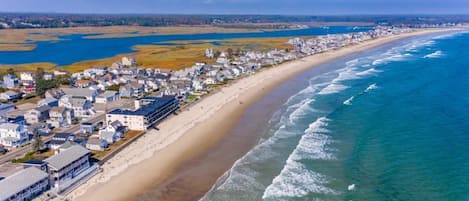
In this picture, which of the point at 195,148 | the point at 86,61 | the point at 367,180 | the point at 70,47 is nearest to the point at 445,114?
the point at 367,180

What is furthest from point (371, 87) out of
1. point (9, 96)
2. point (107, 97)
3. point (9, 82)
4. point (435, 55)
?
point (9, 82)

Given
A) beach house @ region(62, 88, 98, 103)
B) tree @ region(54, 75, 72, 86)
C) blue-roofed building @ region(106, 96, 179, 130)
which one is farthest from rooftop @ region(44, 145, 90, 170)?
tree @ region(54, 75, 72, 86)

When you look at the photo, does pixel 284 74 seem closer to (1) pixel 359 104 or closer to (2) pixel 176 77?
(2) pixel 176 77

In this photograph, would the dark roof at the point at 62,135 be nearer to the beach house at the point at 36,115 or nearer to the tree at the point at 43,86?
the beach house at the point at 36,115

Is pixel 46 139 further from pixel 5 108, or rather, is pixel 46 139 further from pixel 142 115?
pixel 5 108

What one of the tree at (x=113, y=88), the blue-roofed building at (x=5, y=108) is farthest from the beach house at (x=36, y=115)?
the tree at (x=113, y=88)

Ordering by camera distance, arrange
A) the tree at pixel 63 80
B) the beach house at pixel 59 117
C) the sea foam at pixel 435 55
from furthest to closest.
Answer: the sea foam at pixel 435 55, the tree at pixel 63 80, the beach house at pixel 59 117

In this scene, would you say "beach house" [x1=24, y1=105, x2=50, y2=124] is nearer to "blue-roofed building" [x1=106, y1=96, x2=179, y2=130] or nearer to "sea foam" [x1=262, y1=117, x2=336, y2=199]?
"blue-roofed building" [x1=106, y1=96, x2=179, y2=130]
